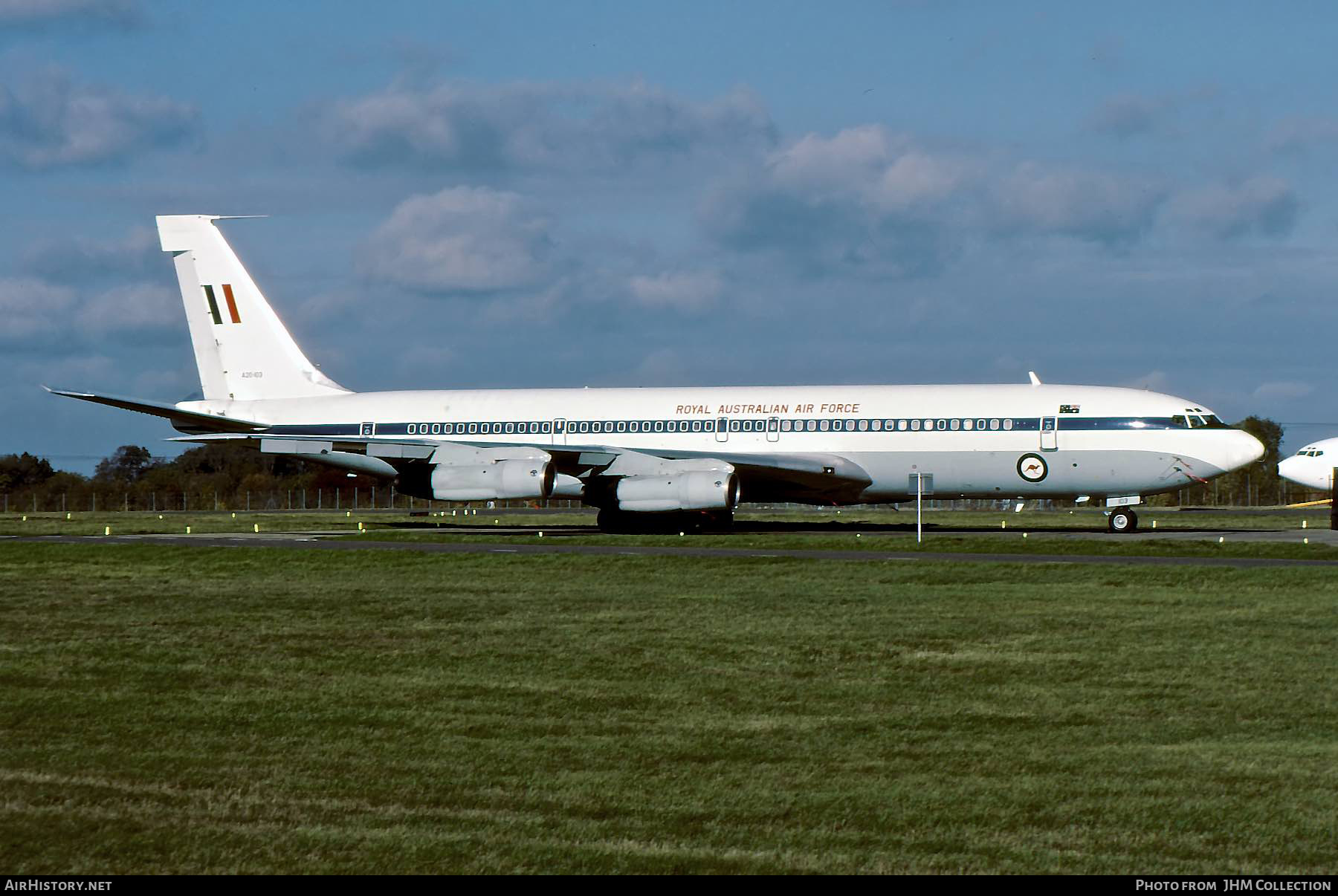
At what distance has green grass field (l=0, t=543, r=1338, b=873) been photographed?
28.0 ft

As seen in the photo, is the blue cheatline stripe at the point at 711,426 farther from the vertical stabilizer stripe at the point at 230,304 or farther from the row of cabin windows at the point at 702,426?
the vertical stabilizer stripe at the point at 230,304

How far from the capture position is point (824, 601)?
21.9m

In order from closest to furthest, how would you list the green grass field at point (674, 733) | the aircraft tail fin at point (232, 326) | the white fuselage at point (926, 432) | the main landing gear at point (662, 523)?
the green grass field at point (674, 733)
the white fuselage at point (926, 432)
the main landing gear at point (662, 523)
the aircraft tail fin at point (232, 326)

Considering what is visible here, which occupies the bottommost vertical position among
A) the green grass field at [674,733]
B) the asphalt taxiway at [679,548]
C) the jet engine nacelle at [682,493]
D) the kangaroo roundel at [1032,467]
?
the green grass field at [674,733]

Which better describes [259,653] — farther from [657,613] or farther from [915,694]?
[915,694]

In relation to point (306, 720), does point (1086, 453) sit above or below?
above

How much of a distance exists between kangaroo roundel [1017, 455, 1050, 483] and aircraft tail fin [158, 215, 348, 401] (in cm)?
2316

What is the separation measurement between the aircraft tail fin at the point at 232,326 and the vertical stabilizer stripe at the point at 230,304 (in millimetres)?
25

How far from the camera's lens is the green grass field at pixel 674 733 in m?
8.53

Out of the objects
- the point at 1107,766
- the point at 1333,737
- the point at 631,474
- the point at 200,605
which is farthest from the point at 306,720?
the point at 631,474

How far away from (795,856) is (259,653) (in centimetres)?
1009

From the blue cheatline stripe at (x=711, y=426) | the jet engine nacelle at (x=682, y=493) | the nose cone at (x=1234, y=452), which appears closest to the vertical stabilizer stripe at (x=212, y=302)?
the blue cheatline stripe at (x=711, y=426)

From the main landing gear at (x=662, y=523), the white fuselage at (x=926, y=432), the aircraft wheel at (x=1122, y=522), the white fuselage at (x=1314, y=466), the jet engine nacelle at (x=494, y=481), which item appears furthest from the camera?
the white fuselage at (x=1314, y=466)

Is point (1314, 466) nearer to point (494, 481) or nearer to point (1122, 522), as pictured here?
point (1122, 522)
